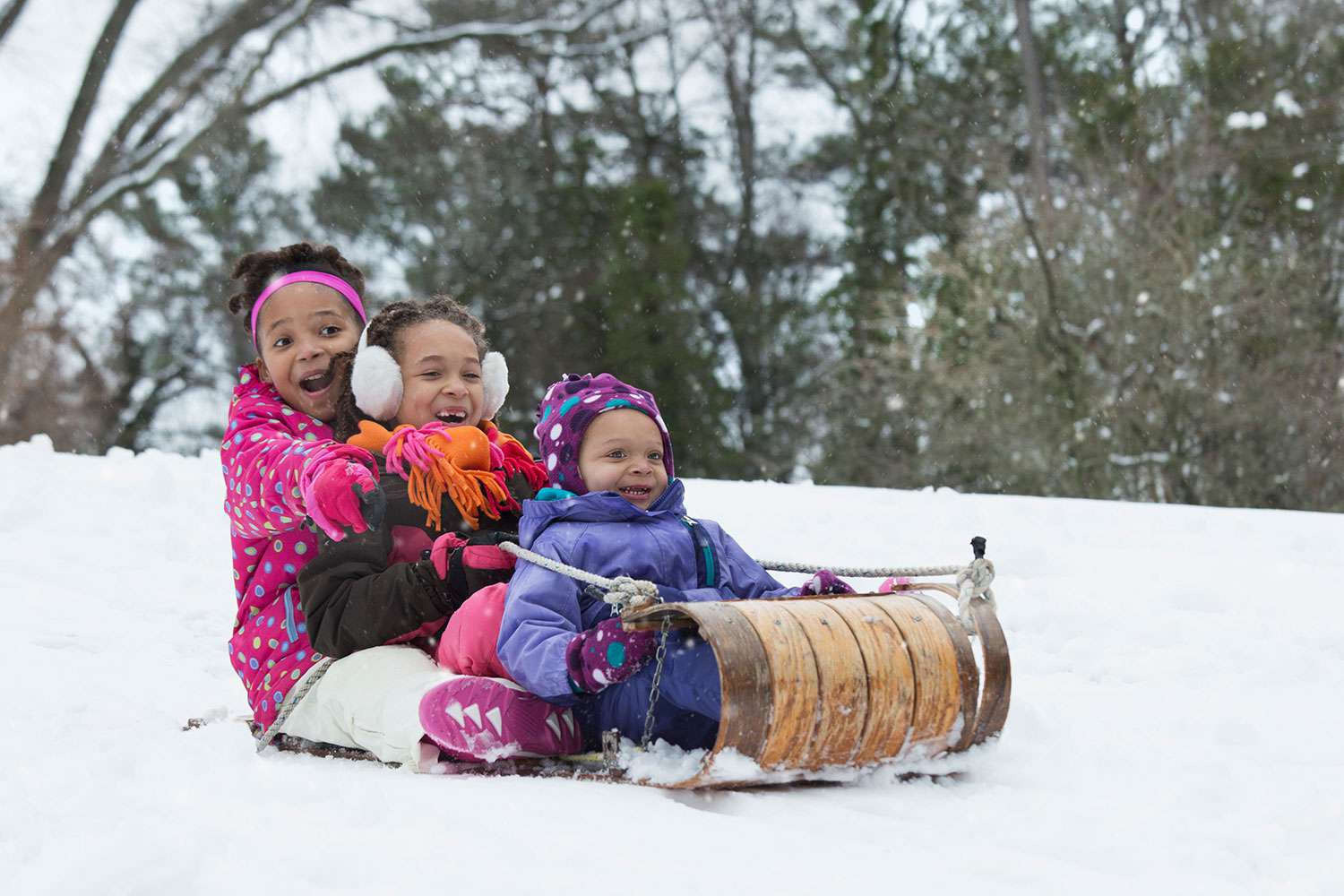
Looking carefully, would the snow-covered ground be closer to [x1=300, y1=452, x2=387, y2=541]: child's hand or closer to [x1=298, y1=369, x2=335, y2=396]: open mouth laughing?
[x1=300, y1=452, x2=387, y2=541]: child's hand

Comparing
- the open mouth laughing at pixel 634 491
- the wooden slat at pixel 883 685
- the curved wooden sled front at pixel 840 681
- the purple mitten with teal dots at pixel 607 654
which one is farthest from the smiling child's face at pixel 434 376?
the wooden slat at pixel 883 685

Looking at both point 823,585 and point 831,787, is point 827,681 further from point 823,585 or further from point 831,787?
point 823,585

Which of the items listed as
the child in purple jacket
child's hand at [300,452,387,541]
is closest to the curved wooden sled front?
the child in purple jacket

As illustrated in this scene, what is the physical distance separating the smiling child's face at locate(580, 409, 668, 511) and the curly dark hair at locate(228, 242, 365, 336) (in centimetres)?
106

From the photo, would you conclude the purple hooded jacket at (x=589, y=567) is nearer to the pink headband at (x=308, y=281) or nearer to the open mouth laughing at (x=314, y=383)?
the open mouth laughing at (x=314, y=383)

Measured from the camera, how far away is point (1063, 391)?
11.6 metres

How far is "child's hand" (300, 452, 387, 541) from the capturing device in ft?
8.96

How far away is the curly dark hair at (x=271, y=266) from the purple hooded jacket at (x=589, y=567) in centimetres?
108

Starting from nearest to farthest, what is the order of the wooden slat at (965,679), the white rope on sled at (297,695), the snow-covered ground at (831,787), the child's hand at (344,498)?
the snow-covered ground at (831,787), the wooden slat at (965,679), the child's hand at (344,498), the white rope on sled at (297,695)

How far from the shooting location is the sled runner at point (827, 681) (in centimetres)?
239

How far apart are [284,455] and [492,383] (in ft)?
2.22

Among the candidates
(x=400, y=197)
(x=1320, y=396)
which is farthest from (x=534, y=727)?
(x=400, y=197)

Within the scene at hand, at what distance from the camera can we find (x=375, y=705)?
2873mm

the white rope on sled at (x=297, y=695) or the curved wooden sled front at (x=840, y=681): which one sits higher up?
the curved wooden sled front at (x=840, y=681)
